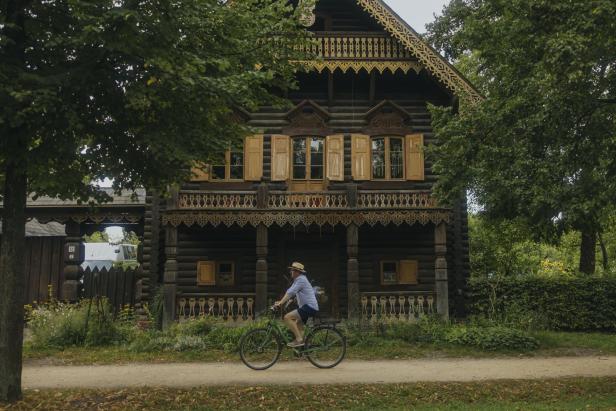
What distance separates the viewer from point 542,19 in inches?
386

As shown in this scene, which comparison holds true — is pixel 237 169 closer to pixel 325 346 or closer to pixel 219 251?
pixel 219 251

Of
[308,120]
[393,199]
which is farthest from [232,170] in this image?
[393,199]

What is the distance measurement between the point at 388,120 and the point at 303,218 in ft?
16.2

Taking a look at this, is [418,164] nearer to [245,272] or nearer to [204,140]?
[245,272]

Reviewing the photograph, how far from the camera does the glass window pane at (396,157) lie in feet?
64.4

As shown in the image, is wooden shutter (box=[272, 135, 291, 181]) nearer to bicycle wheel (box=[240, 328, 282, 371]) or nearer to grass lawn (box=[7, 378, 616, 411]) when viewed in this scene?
bicycle wheel (box=[240, 328, 282, 371])

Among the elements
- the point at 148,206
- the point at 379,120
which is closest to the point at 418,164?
the point at 379,120

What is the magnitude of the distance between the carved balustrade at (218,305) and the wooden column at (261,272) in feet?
1.14

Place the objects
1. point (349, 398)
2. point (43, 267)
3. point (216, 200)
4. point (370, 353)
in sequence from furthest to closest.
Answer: point (43, 267)
point (216, 200)
point (370, 353)
point (349, 398)

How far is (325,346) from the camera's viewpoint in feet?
36.0

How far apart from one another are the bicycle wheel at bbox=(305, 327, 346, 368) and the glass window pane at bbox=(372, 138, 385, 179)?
368 inches

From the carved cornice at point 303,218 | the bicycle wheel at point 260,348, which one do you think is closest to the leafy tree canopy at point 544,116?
the bicycle wheel at point 260,348

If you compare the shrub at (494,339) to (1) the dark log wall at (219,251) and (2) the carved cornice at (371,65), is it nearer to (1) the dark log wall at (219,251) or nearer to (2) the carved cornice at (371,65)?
(1) the dark log wall at (219,251)

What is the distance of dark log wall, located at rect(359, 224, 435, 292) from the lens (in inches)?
773
